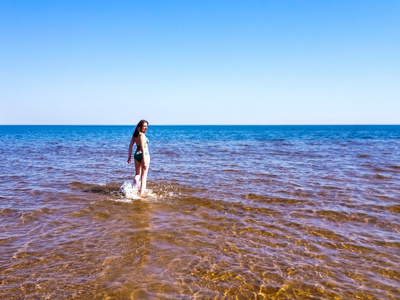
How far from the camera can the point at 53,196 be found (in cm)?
881

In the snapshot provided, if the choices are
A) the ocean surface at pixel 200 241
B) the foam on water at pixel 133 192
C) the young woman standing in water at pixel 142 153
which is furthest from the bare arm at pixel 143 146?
the ocean surface at pixel 200 241

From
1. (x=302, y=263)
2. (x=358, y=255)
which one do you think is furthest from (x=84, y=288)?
(x=358, y=255)

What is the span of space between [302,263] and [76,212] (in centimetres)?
585

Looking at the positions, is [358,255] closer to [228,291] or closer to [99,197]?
[228,291]

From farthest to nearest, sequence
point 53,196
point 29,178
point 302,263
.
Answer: point 29,178
point 53,196
point 302,263

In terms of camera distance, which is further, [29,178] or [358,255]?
[29,178]

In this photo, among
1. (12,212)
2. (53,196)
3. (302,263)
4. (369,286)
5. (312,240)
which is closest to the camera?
(369,286)

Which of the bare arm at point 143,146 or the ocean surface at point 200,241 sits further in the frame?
the bare arm at point 143,146

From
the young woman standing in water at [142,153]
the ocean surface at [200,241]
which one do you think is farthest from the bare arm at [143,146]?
the ocean surface at [200,241]

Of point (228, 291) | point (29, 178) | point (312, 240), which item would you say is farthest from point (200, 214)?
point (29, 178)

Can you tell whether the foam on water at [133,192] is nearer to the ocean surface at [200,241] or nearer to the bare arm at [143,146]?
the ocean surface at [200,241]

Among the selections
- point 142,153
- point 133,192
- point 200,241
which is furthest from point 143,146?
point 200,241

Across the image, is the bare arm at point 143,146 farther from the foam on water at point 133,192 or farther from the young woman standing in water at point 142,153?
the foam on water at point 133,192

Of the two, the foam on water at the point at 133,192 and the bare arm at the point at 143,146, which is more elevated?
the bare arm at the point at 143,146
